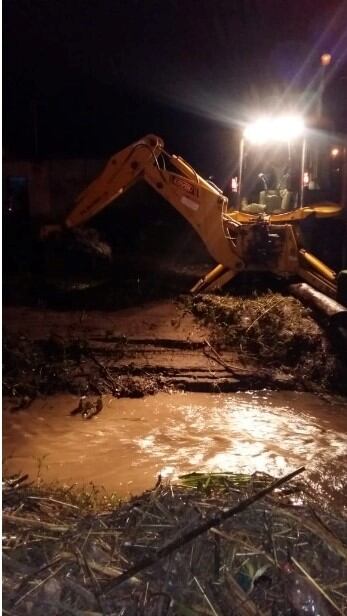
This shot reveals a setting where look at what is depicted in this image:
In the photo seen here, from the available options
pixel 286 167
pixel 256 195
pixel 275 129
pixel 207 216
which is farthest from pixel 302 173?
pixel 207 216

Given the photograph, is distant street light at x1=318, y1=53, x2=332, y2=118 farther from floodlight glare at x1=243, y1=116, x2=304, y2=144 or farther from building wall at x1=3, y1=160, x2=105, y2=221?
building wall at x1=3, y1=160, x2=105, y2=221

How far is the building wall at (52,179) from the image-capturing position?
21000 mm

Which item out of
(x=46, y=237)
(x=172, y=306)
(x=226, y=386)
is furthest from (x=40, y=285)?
(x=226, y=386)

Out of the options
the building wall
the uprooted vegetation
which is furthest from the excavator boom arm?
the building wall

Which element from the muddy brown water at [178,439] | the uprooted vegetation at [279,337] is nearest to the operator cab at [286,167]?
the uprooted vegetation at [279,337]

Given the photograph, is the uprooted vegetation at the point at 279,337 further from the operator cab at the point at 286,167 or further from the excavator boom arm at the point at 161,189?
the operator cab at the point at 286,167

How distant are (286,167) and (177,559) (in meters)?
10.8

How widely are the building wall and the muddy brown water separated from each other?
579 inches

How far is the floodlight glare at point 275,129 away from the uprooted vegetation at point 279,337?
3.57 metres

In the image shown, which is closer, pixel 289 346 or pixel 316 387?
pixel 316 387

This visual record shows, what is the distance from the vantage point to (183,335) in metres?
9.21

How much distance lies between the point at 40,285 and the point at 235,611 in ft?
31.5

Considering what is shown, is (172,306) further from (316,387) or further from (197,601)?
(197,601)

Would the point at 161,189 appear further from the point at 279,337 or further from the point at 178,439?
the point at 178,439
